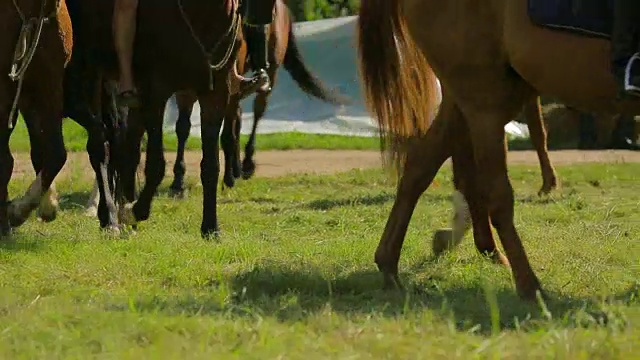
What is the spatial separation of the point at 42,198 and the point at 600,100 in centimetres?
395

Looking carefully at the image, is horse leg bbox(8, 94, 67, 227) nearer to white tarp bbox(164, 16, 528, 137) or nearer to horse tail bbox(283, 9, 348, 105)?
horse tail bbox(283, 9, 348, 105)

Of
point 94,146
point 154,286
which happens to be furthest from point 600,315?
point 94,146

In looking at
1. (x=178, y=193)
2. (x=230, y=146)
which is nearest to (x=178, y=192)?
(x=178, y=193)

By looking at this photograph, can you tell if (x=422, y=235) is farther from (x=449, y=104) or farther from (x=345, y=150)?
(x=345, y=150)

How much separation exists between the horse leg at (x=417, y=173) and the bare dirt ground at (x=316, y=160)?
7.31 meters

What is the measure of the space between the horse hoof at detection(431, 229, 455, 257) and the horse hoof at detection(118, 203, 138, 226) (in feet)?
8.46

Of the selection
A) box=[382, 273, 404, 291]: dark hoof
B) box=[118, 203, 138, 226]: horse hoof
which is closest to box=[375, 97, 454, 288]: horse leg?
box=[382, 273, 404, 291]: dark hoof

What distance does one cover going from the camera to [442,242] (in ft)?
26.1

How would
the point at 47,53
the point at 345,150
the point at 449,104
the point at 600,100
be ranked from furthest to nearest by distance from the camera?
the point at 345,150, the point at 47,53, the point at 449,104, the point at 600,100

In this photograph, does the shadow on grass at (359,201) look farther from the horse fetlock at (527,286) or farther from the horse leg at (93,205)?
the horse fetlock at (527,286)

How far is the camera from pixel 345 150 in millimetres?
18406

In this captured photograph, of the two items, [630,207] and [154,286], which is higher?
[154,286]

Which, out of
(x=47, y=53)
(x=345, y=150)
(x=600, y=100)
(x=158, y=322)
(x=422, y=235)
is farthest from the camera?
(x=345, y=150)

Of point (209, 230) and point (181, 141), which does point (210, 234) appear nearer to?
point (209, 230)
